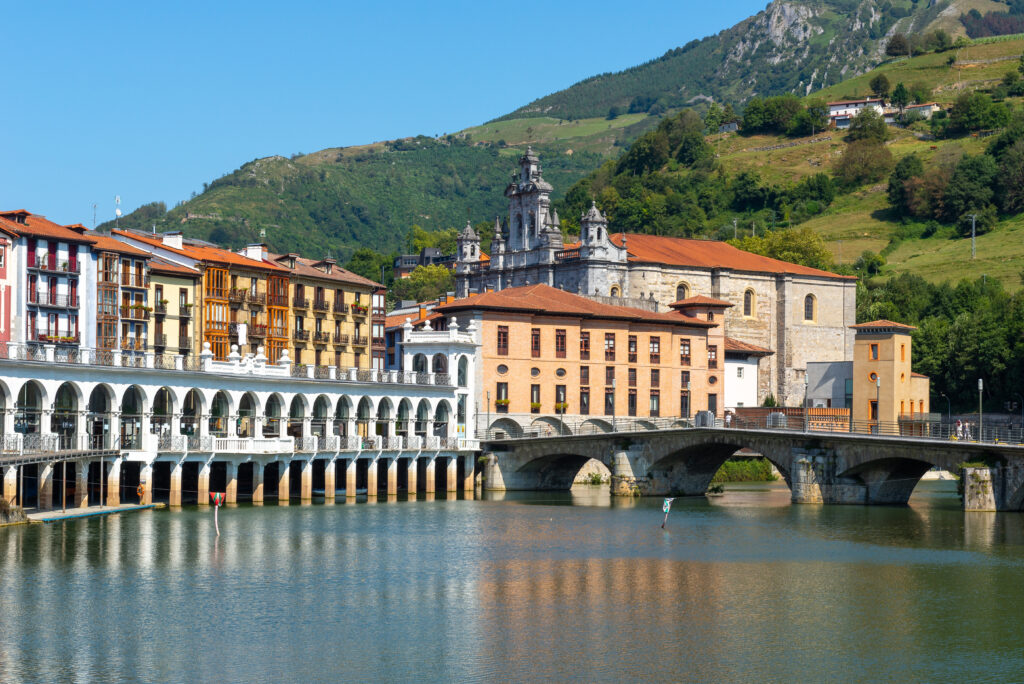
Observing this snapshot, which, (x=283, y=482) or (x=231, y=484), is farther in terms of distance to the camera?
(x=283, y=482)

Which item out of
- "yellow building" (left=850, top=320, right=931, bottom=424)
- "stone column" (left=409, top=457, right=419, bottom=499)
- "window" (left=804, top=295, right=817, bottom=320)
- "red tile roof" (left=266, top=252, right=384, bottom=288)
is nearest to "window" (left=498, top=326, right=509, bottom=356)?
"stone column" (left=409, top=457, right=419, bottom=499)

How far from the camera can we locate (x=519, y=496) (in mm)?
111500

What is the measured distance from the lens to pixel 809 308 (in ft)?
546

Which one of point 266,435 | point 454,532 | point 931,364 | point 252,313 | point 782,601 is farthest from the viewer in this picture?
point 931,364

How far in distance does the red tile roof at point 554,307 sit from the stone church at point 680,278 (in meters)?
17.3

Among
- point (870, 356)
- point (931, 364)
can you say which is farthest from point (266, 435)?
point (931, 364)

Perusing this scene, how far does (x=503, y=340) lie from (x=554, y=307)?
19.7 feet

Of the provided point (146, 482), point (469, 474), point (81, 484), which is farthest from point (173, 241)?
point (81, 484)

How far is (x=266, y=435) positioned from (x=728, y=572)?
49.2 m

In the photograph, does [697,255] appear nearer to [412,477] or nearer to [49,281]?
[412,477]

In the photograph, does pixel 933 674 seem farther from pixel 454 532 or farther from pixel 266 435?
pixel 266 435

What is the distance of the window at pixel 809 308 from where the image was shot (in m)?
166

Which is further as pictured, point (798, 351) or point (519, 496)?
point (798, 351)

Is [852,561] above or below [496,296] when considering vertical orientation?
below
